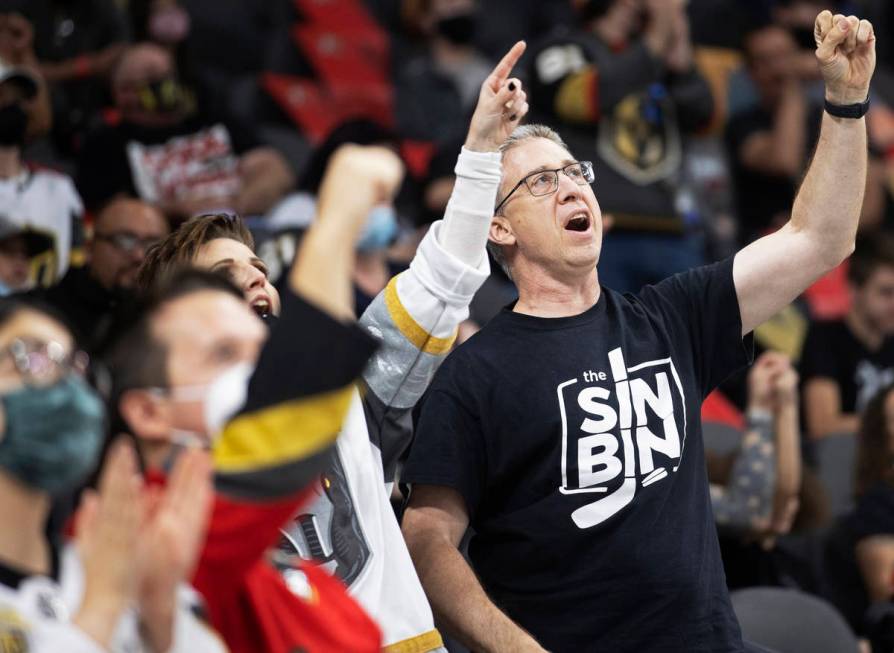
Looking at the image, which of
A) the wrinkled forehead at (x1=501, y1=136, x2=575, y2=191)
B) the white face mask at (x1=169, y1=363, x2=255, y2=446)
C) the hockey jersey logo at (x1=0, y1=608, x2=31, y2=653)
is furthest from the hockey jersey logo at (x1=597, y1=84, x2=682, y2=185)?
the hockey jersey logo at (x1=0, y1=608, x2=31, y2=653)

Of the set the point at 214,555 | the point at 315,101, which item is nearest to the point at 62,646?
the point at 214,555

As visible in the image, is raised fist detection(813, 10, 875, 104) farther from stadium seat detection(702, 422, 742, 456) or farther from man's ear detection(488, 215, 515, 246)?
stadium seat detection(702, 422, 742, 456)

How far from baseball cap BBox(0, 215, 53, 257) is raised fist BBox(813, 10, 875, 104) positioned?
8.93 feet

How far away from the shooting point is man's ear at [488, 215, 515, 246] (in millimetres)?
3723

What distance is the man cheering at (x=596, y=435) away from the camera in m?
3.34

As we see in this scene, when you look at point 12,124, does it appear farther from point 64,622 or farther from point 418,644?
point 64,622

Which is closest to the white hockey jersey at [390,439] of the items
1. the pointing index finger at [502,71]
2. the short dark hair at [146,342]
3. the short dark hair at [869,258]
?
the pointing index finger at [502,71]

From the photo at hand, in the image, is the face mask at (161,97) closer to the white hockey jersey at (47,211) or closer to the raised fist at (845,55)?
the white hockey jersey at (47,211)

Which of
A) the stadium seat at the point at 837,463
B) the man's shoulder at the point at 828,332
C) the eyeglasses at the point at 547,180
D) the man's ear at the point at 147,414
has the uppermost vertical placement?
the man's ear at the point at 147,414

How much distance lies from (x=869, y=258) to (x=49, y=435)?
17.7 feet

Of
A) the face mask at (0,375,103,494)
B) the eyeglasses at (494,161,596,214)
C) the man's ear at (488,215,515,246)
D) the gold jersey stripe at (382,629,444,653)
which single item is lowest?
the gold jersey stripe at (382,629,444,653)

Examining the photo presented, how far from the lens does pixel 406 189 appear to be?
7.28 meters

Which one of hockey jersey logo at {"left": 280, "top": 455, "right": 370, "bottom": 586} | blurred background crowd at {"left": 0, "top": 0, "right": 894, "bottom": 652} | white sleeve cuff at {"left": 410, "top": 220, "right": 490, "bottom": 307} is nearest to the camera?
hockey jersey logo at {"left": 280, "top": 455, "right": 370, "bottom": 586}

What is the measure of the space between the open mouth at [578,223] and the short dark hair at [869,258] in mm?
3519
